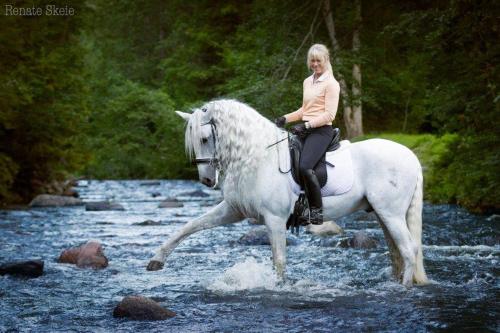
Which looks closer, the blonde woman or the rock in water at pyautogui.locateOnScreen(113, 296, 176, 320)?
the rock in water at pyautogui.locateOnScreen(113, 296, 176, 320)

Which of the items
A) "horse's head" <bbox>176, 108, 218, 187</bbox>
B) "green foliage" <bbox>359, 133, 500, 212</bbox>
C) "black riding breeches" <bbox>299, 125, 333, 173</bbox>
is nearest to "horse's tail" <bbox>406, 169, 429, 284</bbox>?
"black riding breeches" <bbox>299, 125, 333, 173</bbox>

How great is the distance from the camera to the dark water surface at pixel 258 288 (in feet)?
22.6

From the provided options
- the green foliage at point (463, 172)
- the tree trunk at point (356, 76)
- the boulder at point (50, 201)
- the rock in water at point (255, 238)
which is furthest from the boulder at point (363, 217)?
the tree trunk at point (356, 76)

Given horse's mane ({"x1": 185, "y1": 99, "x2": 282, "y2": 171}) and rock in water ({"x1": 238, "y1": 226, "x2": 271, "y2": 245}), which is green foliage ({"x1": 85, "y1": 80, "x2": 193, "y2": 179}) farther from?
horse's mane ({"x1": 185, "y1": 99, "x2": 282, "y2": 171})

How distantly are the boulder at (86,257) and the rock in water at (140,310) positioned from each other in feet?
12.0

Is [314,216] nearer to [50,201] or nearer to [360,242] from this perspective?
[360,242]

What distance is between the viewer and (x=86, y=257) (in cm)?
1093

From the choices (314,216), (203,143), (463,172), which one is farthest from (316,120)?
(463,172)

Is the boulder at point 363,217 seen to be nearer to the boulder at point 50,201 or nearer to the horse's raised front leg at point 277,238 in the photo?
the horse's raised front leg at point 277,238

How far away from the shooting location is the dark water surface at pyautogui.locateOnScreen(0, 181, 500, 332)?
6.88 meters

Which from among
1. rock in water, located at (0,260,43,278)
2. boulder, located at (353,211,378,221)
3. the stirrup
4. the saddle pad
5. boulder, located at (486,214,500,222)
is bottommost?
boulder, located at (353,211,378,221)

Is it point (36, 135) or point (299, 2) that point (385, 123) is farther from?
point (36, 135)

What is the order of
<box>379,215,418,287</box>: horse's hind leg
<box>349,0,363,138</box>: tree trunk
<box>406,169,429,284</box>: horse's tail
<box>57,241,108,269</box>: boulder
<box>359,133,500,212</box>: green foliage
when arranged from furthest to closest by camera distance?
<box>349,0,363,138</box>: tree trunk, <box>359,133,500,212</box>: green foliage, <box>57,241,108,269</box>: boulder, <box>406,169,429,284</box>: horse's tail, <box>379,215,418,287</box>: horse's hind leg

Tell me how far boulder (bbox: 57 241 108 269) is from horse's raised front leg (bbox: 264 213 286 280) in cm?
352
